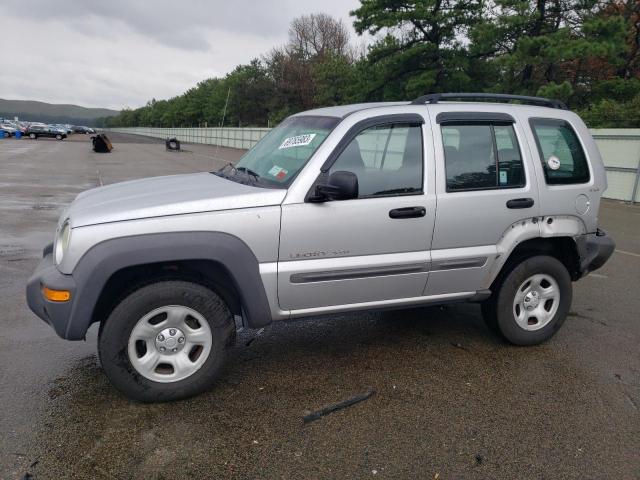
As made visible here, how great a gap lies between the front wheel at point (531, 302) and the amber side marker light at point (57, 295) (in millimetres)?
3140

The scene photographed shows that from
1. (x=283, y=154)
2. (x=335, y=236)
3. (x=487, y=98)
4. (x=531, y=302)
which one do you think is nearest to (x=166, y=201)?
(x=283, y=154)

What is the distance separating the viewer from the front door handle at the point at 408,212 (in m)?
3.58

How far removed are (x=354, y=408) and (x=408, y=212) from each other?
137 cm

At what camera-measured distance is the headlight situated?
10.1 ft

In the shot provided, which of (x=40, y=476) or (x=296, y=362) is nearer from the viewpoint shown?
(x=40, y=476)

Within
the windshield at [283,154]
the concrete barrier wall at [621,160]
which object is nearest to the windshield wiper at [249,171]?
the windshield at [283,154]

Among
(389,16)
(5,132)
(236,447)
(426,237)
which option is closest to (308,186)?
(426,237)

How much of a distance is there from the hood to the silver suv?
0.04 feet

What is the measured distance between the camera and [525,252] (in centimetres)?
429

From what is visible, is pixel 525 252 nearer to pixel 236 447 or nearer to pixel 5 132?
pixel 236 447

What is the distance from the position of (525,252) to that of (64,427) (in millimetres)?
3574

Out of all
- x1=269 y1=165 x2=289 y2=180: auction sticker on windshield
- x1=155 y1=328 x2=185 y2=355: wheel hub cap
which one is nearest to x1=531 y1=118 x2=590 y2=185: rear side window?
x1=269 y1=165 x2=289 y2=180: auction sticker on windshield

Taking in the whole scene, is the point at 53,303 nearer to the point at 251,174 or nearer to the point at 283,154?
the point at 251,174

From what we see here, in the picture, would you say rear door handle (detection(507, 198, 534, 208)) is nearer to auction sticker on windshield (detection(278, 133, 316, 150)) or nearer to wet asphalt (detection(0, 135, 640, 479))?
wet asphalt (detection(0, 135, 640, 479))
